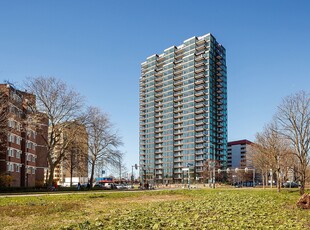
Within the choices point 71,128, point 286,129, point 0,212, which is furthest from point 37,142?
point 0,212

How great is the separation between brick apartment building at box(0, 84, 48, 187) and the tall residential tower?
74310 mm

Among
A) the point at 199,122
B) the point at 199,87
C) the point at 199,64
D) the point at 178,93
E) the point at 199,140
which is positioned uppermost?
the point at 199,64

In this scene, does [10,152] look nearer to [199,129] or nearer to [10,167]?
[10,167]

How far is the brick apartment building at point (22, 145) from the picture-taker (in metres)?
49.4

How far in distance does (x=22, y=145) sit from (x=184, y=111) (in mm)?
97898

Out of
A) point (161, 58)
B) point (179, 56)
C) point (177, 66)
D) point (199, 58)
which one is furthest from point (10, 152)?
point (161, 58)

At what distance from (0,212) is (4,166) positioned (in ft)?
154

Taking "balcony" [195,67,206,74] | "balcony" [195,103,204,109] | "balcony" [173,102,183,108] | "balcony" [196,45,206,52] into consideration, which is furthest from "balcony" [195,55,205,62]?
"balcony" [173,102,183,108]

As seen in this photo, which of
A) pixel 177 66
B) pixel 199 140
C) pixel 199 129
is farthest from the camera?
pixel 177 66

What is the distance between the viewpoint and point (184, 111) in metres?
159

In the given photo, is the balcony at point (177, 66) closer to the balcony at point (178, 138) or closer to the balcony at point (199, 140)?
the balcony at point (178, 138)

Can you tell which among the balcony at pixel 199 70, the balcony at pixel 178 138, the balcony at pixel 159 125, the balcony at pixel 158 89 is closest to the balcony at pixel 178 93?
the balcony at pixel 158 89

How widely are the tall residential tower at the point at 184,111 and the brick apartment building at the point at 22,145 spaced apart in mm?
74310

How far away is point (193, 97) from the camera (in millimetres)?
154875
